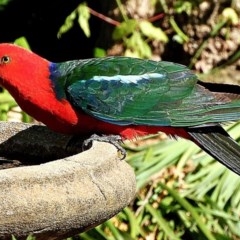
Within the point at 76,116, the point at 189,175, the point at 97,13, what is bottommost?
the point at 189,175

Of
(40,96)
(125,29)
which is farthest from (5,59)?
(125,29)

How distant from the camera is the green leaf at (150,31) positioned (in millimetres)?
5047

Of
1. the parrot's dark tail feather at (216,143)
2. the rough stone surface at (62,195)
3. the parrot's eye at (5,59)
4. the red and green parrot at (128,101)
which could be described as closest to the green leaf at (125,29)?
the red and green parrot at (128,101)

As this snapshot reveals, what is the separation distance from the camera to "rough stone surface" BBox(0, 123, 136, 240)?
2.12 m

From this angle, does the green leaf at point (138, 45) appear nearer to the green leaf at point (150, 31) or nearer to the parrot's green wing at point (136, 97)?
the green leaf at point (150, 31)

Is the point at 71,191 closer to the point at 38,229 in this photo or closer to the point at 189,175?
the point at 38,229

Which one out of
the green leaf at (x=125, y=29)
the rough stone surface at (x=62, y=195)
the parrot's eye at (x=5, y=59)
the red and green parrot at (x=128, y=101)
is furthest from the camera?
the green leaf at (x=125, y=29)

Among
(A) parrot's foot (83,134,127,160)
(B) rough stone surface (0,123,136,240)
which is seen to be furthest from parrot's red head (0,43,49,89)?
(B) rough stone surface (0,123,136,240)

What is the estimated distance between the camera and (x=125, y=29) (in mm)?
5047

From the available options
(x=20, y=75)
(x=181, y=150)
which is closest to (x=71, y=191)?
(x=20, y=75)

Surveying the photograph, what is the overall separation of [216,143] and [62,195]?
1.02 meters

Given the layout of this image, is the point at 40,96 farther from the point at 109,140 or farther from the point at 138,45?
the point at 138,45

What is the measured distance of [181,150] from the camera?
4.66 meters

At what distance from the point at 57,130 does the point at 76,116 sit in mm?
88
